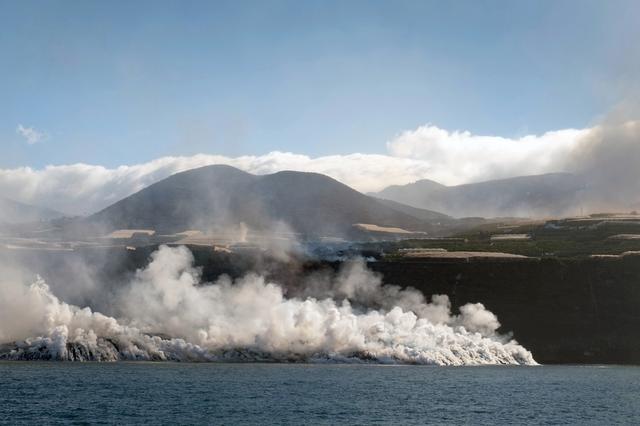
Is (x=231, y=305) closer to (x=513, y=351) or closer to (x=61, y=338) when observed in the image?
(x=61, y=338)

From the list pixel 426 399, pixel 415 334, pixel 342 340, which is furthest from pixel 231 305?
pixel 426 399

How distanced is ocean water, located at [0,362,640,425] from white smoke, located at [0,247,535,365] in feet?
24.7

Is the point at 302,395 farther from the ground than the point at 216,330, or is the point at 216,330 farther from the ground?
the point at 216,330

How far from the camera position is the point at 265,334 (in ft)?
578

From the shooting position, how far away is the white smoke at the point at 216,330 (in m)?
167

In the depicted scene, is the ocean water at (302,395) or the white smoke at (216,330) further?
the white smoke at (216,330)

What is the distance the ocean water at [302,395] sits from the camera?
341 ft

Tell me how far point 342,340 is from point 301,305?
1133 centimetres

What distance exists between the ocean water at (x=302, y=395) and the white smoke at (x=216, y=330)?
24.7ft

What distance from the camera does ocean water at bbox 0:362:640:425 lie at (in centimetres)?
10388

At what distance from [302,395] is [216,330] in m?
56.2

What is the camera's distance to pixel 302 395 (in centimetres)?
12275

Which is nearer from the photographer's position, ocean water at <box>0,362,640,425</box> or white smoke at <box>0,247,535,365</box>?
ocean water at <box>0,362,640,425</box>

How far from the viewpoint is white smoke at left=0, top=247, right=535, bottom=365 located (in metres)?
167
